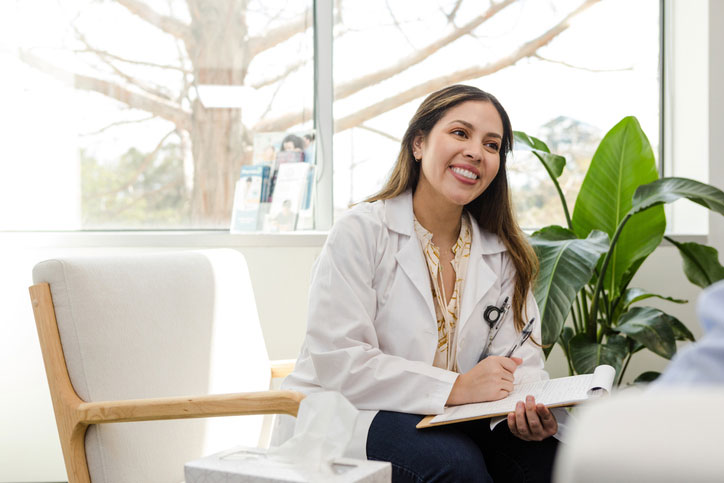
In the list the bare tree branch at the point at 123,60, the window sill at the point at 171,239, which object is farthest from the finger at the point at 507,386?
the bare tree branch at the point at 123,60

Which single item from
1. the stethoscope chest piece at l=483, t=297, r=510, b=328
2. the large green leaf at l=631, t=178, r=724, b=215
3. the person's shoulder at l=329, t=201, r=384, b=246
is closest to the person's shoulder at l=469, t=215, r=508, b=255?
the stethoscope chest piece at l=483, t=297, r=510, b=328

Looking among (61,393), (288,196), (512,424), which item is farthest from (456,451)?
(288,196)

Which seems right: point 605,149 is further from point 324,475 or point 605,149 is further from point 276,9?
point 324,475

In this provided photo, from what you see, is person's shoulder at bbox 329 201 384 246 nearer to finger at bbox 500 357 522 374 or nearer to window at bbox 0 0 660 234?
finger at bbox 500 357 522 374

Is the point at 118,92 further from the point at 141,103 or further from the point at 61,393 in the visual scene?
the point at 61,393

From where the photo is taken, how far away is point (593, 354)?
2227mm

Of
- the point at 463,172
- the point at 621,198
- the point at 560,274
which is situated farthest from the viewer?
Answer: the point at 621,198

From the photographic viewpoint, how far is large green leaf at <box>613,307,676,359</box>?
2.18m

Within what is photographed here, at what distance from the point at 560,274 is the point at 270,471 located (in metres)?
1.25

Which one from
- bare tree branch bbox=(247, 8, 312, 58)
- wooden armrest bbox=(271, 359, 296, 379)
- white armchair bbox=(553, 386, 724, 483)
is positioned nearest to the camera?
white armchair bbox=(553, 386, 724, 483)

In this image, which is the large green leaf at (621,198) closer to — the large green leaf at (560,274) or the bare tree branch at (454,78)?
the large green leaf at (560,274)

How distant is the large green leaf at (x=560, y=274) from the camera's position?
6.60ft

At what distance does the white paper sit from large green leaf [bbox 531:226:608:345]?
505 millimetres

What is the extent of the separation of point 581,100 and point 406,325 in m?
1.85
